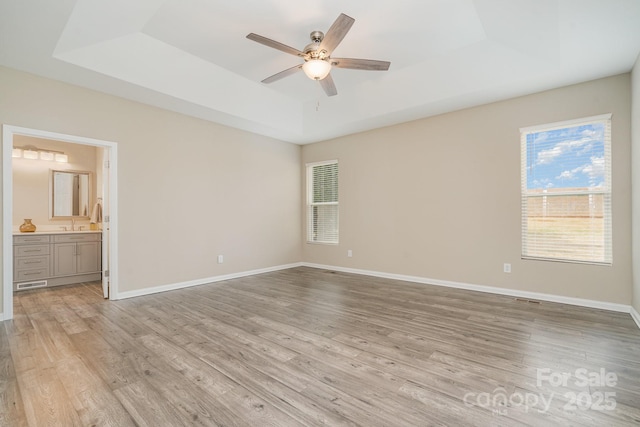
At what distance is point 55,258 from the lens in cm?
488

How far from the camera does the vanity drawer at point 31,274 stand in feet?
15.0

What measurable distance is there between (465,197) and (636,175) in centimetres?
180

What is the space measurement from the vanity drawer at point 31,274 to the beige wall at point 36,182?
942 millimetres

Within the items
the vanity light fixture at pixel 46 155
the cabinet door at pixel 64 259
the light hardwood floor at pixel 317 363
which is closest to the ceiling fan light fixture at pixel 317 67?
the light hardwood floor at pixel 317 363

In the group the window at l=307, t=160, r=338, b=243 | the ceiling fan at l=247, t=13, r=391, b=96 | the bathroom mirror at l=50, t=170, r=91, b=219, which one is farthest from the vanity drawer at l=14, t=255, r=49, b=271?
the ceiling fan at l=247, t=13, r=391, b=96

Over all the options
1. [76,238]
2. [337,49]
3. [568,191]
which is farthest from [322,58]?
[76,238]

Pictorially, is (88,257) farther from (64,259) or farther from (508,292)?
(508,292)

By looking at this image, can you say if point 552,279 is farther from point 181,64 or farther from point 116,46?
point 116,46

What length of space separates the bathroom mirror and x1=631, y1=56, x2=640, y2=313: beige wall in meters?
8.35

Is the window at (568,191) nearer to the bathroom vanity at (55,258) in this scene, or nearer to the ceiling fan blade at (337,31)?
the ceiling fan blade at (337,31)

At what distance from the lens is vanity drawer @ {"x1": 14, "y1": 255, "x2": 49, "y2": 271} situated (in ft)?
15.0

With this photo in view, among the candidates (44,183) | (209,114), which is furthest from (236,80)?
(44,183)

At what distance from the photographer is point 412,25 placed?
10.8ft

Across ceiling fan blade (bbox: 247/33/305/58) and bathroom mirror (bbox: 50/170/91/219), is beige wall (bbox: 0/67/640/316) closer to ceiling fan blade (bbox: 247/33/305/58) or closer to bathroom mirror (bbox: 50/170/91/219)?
ceiling fan blade (bbox: 247/33/305/58)
